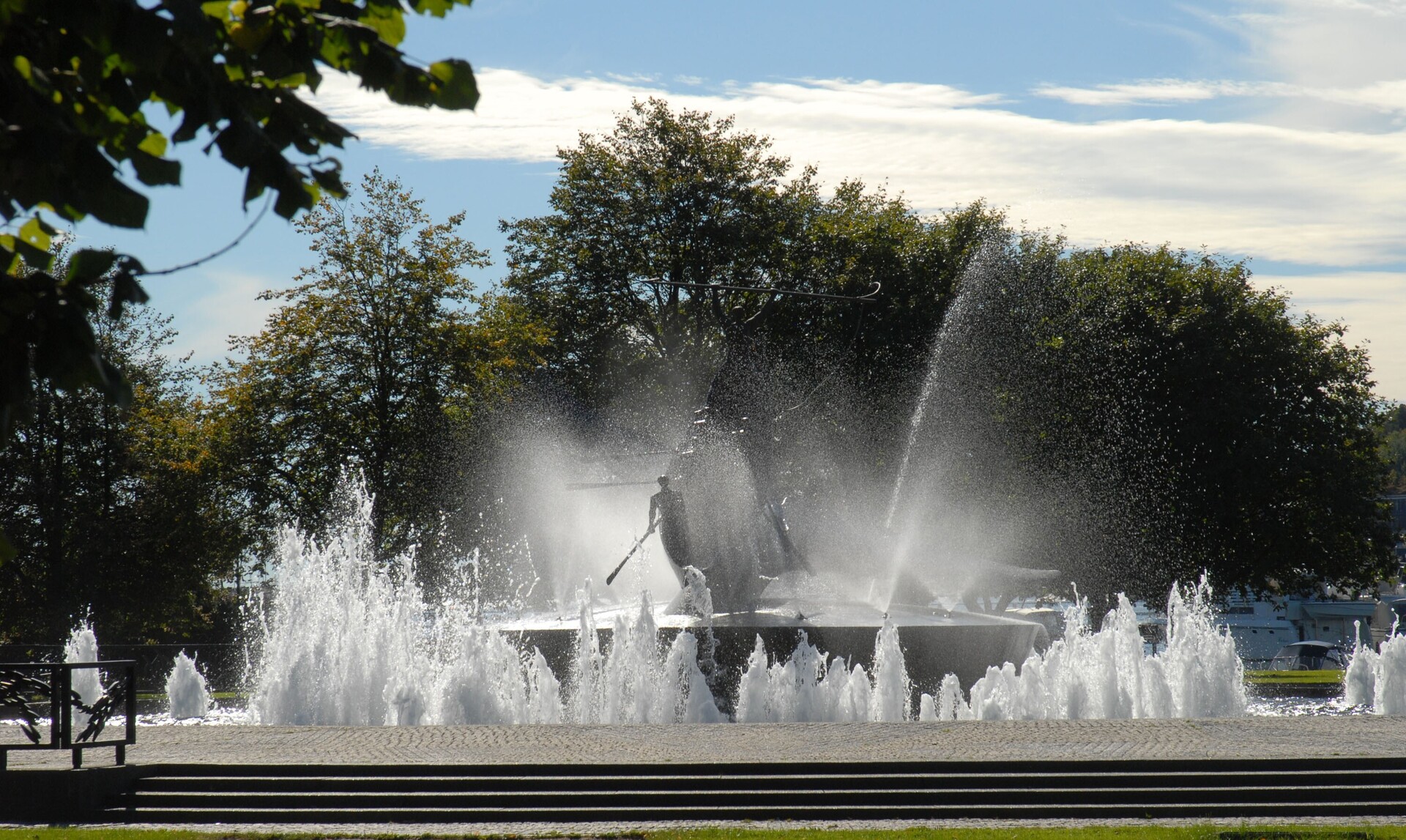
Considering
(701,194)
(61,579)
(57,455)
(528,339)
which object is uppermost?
(701,194)

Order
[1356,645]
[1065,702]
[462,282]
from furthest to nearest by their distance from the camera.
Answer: [462,282], [1356,645], [1065,702]

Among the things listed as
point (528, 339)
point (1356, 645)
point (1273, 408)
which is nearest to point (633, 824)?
point (1356, 645)

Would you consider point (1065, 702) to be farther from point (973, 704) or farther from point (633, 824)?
point (633, 824)

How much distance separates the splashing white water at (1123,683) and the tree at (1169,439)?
1632 centimetres

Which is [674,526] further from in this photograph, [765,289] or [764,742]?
[764,742]

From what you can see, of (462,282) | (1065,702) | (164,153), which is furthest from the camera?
(462,282)

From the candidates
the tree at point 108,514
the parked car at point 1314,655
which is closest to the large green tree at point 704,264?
the tree at point 108,514

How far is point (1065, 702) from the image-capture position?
16641mm

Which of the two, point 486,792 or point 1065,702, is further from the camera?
point 1065,702

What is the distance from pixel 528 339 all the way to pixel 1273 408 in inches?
752

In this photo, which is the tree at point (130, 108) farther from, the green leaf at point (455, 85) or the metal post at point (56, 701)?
the metal post at point (56, 701)

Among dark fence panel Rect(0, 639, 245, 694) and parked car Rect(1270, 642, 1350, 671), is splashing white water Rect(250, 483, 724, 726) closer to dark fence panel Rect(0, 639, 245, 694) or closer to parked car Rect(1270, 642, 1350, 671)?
dark fence panel Rect(0, 639, 245, 694)

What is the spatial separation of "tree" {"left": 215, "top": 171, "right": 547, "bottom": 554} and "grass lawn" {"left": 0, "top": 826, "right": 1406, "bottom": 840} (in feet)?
76.6

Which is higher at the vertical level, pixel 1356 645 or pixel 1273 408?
pixel 1273 408
